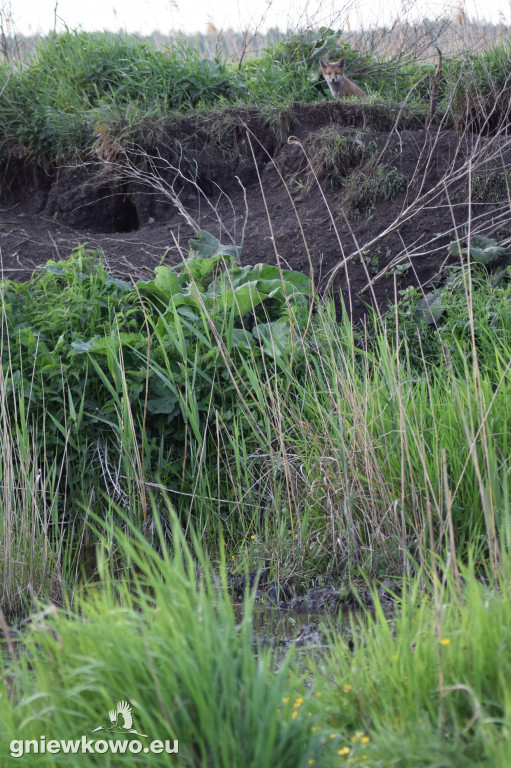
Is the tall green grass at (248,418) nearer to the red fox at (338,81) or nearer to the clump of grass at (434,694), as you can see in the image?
the clump of grass at (434,694)

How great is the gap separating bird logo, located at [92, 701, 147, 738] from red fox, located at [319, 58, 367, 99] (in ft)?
17.5

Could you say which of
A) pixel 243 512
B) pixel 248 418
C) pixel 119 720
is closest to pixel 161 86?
pixel 248 418

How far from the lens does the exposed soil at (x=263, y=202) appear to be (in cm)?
398

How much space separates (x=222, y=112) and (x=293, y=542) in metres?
4.00

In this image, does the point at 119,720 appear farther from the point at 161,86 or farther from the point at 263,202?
the point at 161,86

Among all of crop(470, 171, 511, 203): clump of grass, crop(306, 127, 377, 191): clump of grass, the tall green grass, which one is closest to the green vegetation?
crop(306, 127, 377, 191): clump of grass

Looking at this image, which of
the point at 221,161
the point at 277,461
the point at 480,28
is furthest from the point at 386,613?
the point at 480,28

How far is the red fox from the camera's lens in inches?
218

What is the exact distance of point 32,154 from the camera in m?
5.60

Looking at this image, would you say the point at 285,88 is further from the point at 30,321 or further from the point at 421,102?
the point at 30,321

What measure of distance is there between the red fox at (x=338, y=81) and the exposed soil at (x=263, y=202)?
0.36 meters

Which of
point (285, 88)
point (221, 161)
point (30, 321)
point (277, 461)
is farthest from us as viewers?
point (285, 88)

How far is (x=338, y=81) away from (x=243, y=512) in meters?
4.25

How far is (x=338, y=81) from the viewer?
18.3 ft
